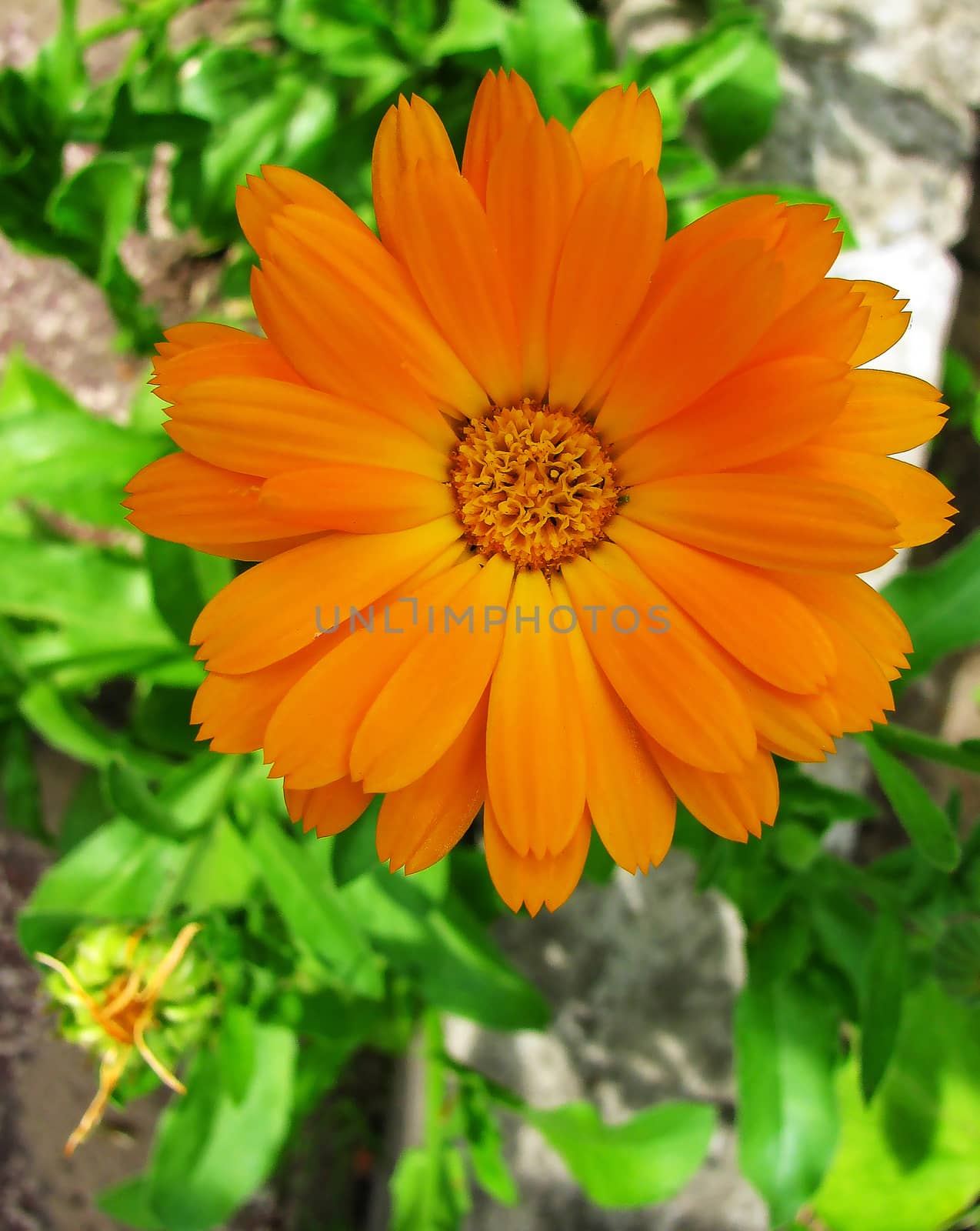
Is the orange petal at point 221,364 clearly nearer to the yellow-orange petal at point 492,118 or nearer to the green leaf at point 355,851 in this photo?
the yellow-orange petal at point 492,118

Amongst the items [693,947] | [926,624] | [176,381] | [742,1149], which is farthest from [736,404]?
[693,947]

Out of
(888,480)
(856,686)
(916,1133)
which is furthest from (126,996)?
(916,1133)

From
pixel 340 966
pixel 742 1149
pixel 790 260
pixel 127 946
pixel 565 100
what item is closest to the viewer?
pixel 790 260

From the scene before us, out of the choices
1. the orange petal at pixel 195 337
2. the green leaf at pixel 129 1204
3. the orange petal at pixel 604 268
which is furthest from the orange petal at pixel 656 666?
the green leaf at pixel 129 1204

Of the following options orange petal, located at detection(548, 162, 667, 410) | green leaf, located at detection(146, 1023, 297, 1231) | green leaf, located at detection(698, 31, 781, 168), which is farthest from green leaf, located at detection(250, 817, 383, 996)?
green leaf, located at detection(698, 31, 781, 168)

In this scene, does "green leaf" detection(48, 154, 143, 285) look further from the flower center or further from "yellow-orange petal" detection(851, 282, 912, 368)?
"yellow-orange petal" detection(851, 282, 912, 368)

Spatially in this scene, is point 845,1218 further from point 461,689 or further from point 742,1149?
point 461,689
